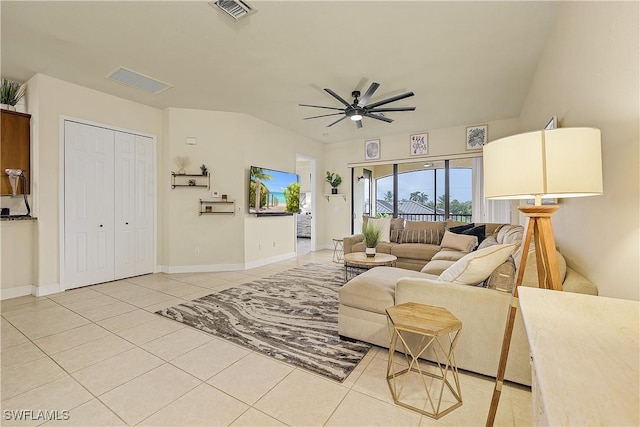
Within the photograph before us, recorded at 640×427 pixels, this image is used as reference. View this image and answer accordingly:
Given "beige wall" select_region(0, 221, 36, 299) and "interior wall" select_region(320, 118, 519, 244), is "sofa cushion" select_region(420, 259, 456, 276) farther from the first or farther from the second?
"beige wall" select_region(0, 221, 36, 299)

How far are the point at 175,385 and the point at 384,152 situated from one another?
6023 mm

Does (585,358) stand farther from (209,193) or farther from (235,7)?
(209,193)

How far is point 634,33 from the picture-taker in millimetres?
1240

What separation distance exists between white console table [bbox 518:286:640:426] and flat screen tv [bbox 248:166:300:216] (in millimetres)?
4711

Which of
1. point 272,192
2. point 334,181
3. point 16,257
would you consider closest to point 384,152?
point 334,181

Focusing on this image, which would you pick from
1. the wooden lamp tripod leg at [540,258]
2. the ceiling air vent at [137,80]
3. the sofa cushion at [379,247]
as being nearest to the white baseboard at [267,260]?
the sofa cushion at [379,247]

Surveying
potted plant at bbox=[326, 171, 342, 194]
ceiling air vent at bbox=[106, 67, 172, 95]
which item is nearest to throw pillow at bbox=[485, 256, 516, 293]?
ceiling air vent at bbox=[106, 67, 172, 95]

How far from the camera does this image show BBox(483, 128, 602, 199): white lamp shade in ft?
3.96

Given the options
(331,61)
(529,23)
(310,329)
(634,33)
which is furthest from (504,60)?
(310,329)

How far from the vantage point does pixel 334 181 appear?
718 centimetres

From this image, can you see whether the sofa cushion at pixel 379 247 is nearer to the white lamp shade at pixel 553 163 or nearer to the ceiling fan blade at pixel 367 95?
the ceiling fan blade at pixel 367 95

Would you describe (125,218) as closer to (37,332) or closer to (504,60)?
(37,332)

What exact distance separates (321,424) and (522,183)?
62.2 inches

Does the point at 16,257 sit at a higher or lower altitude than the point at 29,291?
higher
